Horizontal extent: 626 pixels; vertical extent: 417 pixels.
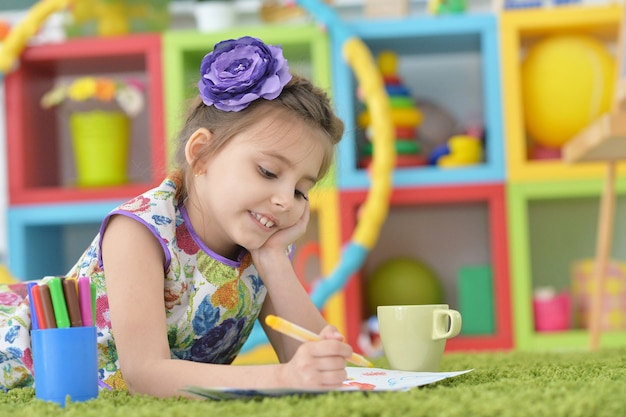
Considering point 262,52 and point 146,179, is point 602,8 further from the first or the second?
point 262,52

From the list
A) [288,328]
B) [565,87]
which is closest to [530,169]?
[565,87]

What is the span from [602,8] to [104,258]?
1.93 m

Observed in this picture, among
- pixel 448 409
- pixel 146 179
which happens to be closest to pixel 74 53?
pixel 146 179

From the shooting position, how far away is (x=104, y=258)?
0.94 m

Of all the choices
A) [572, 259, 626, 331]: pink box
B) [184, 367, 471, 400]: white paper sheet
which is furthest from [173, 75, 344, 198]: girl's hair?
[572, 259, 626, 331]: pink box

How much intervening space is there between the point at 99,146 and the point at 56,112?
1.09ft

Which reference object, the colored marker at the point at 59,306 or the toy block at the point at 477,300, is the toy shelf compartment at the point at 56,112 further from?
the colored marker at the point at 59,306

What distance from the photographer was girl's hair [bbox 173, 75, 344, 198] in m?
1.01

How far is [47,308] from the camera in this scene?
778 millimetres

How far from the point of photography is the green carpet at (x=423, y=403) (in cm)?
66

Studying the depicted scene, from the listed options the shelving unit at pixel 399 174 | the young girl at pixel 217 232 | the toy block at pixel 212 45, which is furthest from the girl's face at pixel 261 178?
the toy block at pixel 212 45

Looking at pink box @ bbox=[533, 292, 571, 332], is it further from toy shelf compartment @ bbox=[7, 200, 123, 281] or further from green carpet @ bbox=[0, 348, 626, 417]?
green carpet @ bbox=[0, 348, 626, 417]

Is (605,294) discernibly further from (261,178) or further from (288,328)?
(288,328)

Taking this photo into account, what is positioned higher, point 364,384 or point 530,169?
point 530,169
